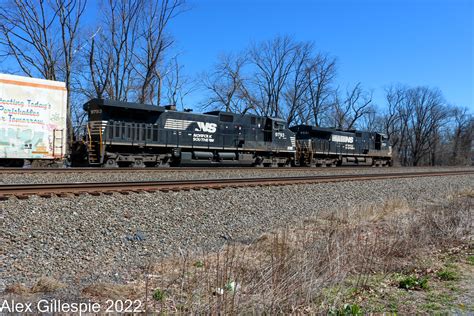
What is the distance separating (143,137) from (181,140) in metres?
2.25

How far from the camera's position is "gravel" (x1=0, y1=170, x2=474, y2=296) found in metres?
5.52

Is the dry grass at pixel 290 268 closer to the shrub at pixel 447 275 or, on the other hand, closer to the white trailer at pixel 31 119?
the shrub at pixel 447 275

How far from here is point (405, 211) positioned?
10.9m

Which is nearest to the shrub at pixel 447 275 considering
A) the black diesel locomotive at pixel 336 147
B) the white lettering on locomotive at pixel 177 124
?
the white lettering on locomotive at pixel 177 124

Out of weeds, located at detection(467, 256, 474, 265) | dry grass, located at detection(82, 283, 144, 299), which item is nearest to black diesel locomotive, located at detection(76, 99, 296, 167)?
dry grass, located at detection(82, 283, 144, 299)

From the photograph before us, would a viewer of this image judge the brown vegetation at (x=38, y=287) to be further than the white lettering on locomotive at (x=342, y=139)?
No

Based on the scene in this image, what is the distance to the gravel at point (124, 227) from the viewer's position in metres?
5.52

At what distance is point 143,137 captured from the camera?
20344 mm

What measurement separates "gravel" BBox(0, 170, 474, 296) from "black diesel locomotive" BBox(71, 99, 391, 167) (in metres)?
9.55

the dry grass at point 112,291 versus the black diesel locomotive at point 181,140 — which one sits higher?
the black diesel locomotive at point 181,140

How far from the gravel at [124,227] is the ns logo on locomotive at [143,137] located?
931 centimetres

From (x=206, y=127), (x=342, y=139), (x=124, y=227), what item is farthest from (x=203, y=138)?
(x=342, y=139)

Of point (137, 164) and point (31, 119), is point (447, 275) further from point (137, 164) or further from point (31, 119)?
point (137, 164)

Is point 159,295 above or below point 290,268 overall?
below
